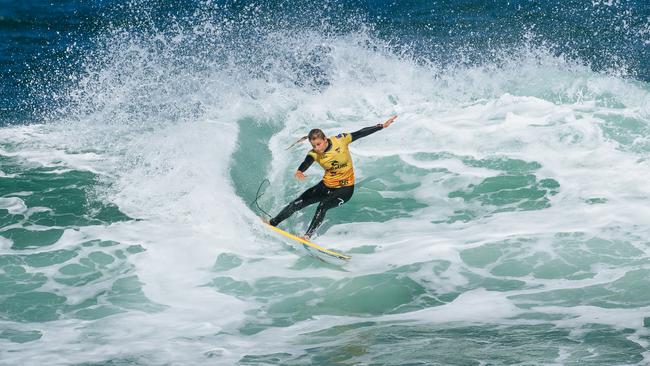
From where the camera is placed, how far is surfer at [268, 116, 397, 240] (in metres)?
10.3

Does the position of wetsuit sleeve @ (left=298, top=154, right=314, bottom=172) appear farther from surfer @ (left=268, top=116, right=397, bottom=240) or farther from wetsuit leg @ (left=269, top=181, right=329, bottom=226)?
wetsuit leg @ (left=269, top=181, right=329, bottom=226)

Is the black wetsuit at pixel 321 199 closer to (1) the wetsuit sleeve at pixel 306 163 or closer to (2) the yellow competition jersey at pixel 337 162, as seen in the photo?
(2) the yellow competition jersey at pixel 337 162

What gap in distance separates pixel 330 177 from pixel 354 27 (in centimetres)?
1028

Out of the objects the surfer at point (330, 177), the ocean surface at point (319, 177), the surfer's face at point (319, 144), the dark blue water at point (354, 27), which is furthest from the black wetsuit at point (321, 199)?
the dark blue water at point (354, 27)

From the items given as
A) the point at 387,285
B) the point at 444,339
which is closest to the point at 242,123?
the point at 387,285

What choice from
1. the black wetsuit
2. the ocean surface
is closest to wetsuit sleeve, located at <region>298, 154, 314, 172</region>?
the black wetsuit

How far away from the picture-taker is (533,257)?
31.2 ft

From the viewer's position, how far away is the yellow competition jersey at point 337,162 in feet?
33.8

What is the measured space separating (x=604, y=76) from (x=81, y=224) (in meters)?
11.1

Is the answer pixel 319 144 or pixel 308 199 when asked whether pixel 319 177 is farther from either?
pixel 319 144

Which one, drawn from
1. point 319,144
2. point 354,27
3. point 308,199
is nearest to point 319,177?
point 308,199

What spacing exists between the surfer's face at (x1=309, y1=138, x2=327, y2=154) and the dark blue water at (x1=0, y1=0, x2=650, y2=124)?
8.31m

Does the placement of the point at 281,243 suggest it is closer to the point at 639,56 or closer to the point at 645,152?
the point at 645,152

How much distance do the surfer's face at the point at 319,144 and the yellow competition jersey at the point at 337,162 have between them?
0.09 meters
